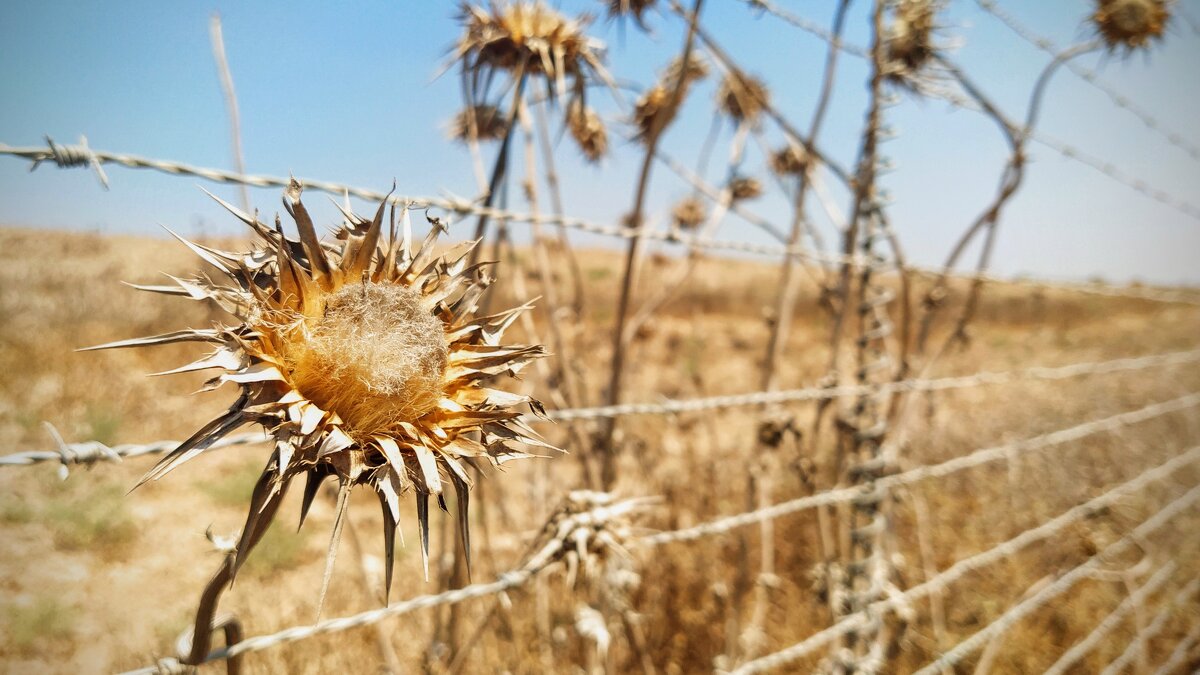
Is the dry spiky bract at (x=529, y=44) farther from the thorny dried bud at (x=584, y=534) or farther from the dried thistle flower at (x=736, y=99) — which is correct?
the dried thistle flower at (x=736, y=99)

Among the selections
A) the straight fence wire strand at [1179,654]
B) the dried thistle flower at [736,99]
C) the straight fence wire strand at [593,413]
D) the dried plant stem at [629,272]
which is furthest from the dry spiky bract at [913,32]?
the straight fence wire strand at [1179,654]

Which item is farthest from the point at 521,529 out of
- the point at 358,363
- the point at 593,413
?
the point at 358,363

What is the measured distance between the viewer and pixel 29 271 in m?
8.83

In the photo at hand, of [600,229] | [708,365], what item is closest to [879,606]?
[600,229]

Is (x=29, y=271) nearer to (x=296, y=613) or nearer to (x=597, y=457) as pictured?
(x=296, y=613)

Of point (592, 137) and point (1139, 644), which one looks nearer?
point (1139, 644)

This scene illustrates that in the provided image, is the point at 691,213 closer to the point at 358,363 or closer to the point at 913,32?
the point at 913,32

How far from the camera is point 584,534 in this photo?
1.42 meters

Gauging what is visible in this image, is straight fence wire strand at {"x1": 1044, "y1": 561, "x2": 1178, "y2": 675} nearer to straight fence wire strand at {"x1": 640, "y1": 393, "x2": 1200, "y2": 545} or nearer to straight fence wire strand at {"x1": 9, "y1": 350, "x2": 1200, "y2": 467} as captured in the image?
straight fence wire strand at {"x1": 640, "y1": 393, "x2": 1200, "y2": 545}

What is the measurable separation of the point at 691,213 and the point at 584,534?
4350 millimetres

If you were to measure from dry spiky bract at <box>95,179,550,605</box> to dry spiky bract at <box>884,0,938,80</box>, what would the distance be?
294cm

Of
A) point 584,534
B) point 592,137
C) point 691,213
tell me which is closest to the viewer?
point 584,534

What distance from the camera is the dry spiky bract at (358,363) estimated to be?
73 cm

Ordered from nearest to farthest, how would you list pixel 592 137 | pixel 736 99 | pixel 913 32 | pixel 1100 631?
pixel 1100 631, pixel 913 32, pixel 592 137, pixel 736 99
